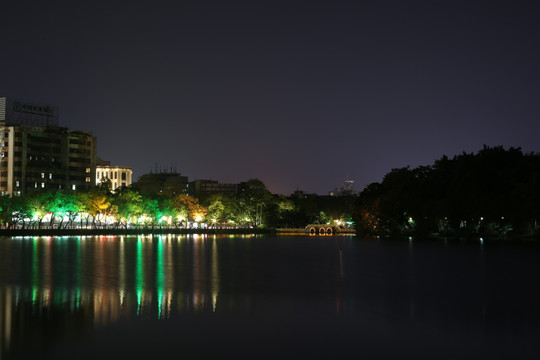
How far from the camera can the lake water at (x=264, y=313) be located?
558 inches

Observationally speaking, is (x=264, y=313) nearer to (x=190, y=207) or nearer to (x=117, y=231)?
(x=117, y=231)

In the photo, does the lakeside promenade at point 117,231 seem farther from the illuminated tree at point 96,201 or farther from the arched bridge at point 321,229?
the arched bridge at point 321,229

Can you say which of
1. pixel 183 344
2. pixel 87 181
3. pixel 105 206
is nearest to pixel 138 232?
pixel 105 206

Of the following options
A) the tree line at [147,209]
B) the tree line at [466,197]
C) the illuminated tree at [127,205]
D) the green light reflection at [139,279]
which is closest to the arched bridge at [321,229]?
the tree line at [147,209]

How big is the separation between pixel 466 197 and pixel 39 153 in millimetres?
93986

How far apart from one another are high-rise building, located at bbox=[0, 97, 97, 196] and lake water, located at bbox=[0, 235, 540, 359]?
316 feet

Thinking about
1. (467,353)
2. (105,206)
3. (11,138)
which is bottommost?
(467,353)

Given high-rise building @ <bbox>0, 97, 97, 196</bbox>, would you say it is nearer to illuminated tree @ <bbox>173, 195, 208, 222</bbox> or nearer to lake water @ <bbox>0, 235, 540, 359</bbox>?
illuminated tree @ <bbox>173, 195, 208, 222</bbox>

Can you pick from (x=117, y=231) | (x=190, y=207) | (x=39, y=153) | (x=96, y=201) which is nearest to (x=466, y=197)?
(x=117, y=231)

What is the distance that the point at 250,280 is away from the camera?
100.0 ft

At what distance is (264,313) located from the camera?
19312 mm

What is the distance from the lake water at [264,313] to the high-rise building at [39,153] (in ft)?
316

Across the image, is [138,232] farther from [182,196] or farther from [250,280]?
[250,280]

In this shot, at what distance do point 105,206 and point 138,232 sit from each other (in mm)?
7203
